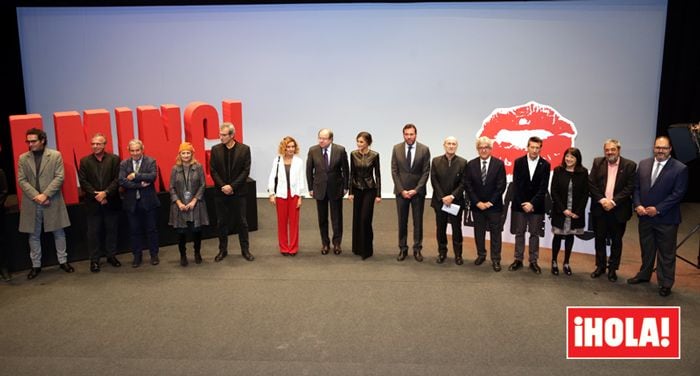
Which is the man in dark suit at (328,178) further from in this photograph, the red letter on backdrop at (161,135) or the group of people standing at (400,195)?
the red letter on backdrop at (161,135)

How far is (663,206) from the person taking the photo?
5.62 meters

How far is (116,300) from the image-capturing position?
559 cm

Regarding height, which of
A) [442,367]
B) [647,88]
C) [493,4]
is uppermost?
[493,4]

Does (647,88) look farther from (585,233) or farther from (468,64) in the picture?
(585,233)

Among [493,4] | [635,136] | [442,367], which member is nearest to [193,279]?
[442,367]

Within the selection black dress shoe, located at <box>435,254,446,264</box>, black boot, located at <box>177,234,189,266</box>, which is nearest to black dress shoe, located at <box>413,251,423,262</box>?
black dress shoe, located at <box>435,254,446,264</box>

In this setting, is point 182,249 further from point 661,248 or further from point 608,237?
point 661,248

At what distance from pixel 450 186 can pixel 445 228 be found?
0.47m

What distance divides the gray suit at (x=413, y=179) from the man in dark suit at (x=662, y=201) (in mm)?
1995

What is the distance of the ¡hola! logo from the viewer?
4.53 metres

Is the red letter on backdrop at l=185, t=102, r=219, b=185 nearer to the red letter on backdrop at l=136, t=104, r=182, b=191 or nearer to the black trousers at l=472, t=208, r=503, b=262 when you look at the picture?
the red letter on backdrop at l=136, t=104, r=182, b=191

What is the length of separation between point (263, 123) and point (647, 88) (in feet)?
18.5

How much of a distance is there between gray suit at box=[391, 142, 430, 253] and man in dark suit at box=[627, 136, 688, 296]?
199 centimetres

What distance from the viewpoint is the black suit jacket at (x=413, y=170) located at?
6492mm
